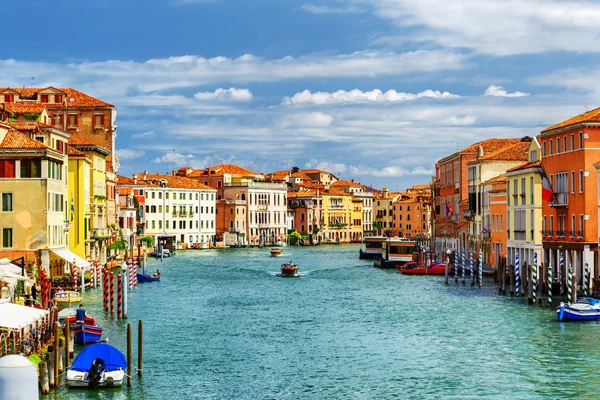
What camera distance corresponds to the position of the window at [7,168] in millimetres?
34438

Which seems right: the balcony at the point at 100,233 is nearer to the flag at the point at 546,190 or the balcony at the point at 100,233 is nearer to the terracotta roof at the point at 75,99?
the terracotta roof at the point at 75,99

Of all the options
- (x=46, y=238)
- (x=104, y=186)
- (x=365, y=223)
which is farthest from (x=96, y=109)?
(x=365, y=223)

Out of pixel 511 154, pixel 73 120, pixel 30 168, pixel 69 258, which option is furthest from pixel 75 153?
pixel 511 154

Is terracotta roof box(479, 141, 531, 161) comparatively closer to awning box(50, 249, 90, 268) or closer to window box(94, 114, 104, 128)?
window box(94, 114, 104, 128)

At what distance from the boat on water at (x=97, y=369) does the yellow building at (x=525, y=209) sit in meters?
24.0

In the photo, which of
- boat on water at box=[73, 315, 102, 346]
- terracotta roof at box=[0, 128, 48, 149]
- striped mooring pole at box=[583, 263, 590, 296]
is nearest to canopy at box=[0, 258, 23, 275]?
boat on water at box=[73, 315, 102, 346]

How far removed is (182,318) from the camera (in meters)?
32.2

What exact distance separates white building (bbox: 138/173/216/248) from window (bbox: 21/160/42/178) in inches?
2430

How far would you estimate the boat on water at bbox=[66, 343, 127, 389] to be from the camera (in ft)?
59.6

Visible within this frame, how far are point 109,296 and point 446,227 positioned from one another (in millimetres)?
40929

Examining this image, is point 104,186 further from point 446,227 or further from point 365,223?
point 365,223

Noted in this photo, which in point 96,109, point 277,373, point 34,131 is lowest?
point 277,373

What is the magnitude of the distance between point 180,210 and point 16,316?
273ft

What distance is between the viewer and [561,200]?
36.3 meters
